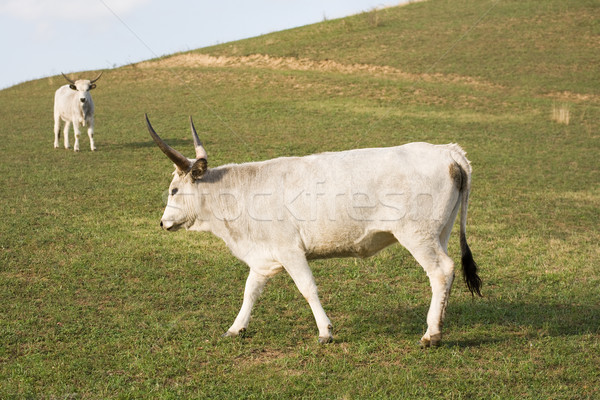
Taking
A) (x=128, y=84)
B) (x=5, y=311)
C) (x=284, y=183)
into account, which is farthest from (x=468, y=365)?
(x=128, y=84)

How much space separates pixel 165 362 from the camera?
624 cm

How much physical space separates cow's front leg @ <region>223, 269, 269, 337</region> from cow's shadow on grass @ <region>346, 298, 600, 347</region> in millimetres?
1335

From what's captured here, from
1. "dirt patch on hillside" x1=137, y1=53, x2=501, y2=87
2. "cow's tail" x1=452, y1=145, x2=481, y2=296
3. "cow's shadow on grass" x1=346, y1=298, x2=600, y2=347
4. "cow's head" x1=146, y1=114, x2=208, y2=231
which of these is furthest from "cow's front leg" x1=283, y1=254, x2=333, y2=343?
"dirt patch on hillside" x1=137, y1=53, x2=501, y2=87

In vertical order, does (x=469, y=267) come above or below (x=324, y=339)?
above

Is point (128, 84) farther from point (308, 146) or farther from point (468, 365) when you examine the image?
point (468, 365)

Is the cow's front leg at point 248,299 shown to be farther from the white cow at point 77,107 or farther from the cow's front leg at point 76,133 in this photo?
the cow's front leg at point 76,133

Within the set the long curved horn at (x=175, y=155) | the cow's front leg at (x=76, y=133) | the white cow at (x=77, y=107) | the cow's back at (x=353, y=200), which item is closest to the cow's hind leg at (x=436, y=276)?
the cow's back at (x=353, y=200)

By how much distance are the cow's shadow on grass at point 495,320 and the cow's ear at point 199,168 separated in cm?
247

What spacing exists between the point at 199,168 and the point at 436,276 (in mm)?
2699

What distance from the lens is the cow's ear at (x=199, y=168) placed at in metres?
6.78

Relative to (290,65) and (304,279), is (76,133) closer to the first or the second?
(304,279)

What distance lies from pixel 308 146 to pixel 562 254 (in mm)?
11153

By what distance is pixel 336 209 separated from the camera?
20.9 ft

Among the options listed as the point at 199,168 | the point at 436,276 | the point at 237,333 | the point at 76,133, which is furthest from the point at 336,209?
the point at 76,133
